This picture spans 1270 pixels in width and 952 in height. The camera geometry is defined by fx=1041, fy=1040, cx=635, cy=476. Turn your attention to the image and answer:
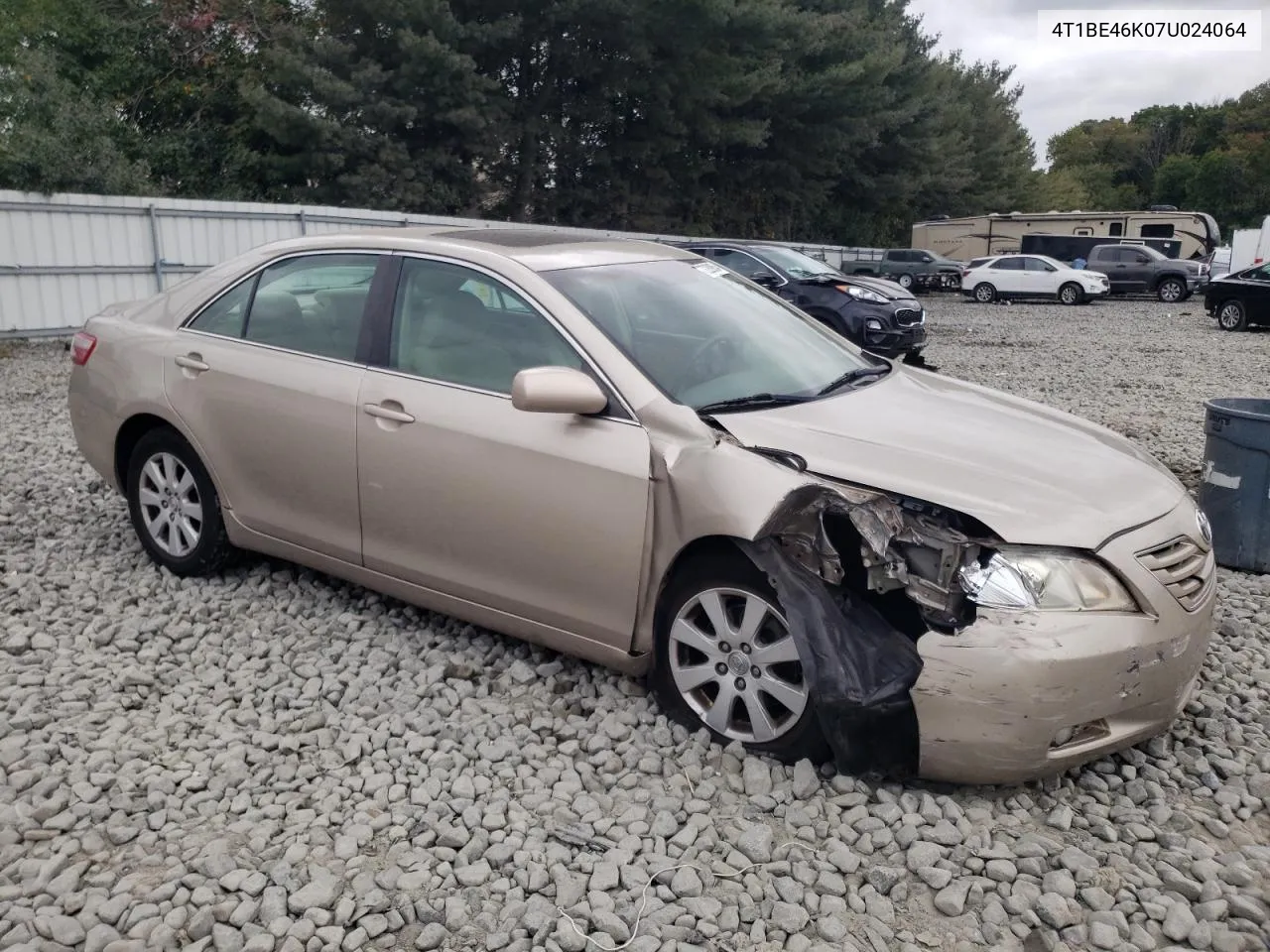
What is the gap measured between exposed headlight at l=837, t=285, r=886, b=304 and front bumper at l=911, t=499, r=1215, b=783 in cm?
1232

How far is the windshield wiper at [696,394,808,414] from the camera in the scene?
3557 millimetres

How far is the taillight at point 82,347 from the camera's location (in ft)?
16.3

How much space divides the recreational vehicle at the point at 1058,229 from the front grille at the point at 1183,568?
34.0 meters

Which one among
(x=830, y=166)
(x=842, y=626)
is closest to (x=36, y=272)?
(x=842, y=626)

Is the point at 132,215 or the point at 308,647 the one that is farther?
the point at 132,215

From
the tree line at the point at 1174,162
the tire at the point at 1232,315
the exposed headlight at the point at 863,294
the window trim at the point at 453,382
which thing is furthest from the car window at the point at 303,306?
the tree line at the point at 1174,162

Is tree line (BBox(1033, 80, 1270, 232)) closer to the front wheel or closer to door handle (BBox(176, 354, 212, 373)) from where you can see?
the front wheel

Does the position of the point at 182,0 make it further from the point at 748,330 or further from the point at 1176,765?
the point at 1176,765

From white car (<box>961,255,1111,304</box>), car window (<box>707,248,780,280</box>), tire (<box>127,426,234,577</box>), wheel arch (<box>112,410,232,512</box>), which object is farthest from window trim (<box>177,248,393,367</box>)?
A: white car (<box>961,255,1111,304</box>)

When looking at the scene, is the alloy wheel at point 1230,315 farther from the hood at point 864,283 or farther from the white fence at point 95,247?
the white fence at point 95,247

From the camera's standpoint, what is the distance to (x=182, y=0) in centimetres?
2312

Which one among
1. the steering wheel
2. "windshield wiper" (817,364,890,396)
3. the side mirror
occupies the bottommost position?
"windshield wiper" (817,364,890,396)

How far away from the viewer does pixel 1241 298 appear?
19.8 metres

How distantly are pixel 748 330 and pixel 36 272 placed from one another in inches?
468
